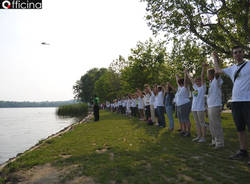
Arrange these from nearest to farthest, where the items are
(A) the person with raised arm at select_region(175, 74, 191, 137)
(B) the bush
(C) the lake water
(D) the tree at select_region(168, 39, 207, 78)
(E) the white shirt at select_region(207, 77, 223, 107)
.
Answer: (E) the white shirt at select_region(207, 77, 223, 107) → (A) the person with raised arm at select_region(175, 74, 191, 137) → (C) the lake water → (D) the tree at select_region(168, 39, 207, 78) → (B) the bush

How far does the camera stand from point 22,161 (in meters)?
5.10

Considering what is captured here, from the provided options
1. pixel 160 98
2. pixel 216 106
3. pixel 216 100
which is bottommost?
pixel 216 106

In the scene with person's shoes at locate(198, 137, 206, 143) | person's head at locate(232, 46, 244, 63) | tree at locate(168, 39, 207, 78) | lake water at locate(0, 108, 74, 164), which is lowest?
lake water at locate(0, 108, 74, 164)

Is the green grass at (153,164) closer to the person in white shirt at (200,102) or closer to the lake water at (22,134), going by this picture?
the person in white shirt at (200,102)

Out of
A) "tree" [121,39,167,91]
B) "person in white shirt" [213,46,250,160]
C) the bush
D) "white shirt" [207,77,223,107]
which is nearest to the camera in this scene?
"person in white shirt" [213,46,250,160]

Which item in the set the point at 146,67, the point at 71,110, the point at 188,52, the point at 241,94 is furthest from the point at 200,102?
the point at 71,110

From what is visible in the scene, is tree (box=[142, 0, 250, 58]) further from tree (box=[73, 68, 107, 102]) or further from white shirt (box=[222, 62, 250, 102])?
tree (box=[73, 68, 107, 102])

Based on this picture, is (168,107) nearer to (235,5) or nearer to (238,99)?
(238,99)

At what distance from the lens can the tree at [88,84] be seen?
258 feet

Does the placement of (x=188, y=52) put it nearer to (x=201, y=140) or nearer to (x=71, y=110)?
(x=201, y=140)

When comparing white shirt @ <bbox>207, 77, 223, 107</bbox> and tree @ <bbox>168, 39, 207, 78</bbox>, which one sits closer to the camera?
white shirt @ <bbox>207, 77, 223, 107</bbox>

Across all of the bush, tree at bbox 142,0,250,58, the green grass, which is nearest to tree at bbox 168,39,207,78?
tree at bbox 142,0,250,58

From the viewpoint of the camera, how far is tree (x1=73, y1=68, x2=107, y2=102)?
7862 cm

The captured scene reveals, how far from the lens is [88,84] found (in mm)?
80000
